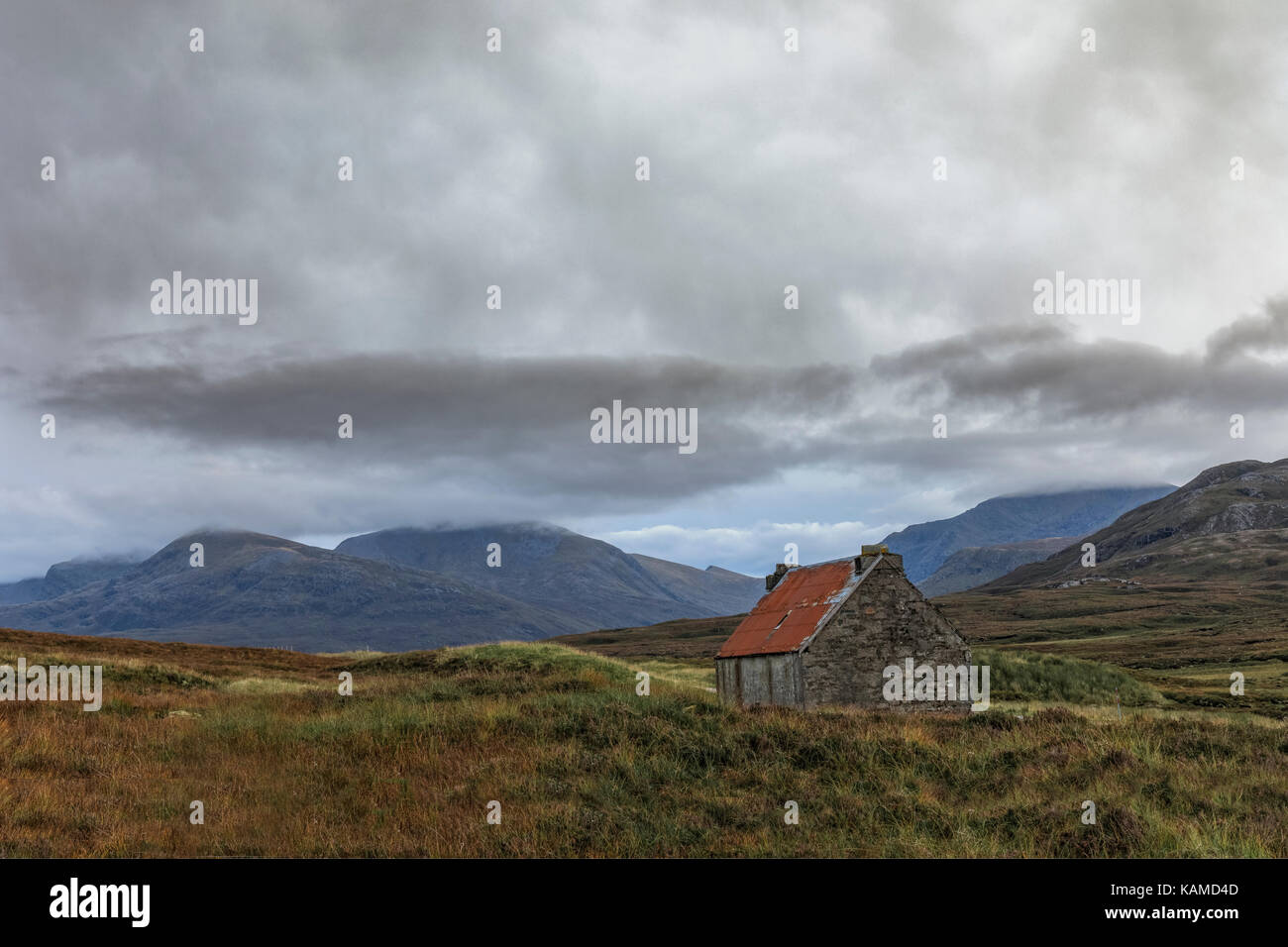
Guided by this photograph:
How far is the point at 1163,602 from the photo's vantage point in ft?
623

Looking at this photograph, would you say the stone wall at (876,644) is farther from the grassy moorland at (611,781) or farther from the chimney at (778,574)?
the chimney at (778,574)

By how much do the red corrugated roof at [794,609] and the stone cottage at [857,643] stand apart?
0.06 metres

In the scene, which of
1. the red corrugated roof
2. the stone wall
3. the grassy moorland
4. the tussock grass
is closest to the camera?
the grassy moorland

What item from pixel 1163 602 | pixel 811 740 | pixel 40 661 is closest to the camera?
pixel 811 740

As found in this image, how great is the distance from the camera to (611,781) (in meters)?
16.6

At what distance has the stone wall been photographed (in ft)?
119

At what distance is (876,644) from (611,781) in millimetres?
22845

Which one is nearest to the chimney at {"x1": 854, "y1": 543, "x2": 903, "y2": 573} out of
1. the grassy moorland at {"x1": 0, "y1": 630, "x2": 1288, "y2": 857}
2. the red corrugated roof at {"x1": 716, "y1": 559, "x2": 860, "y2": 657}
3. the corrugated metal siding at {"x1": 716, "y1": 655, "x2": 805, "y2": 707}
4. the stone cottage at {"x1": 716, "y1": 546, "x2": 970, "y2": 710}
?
the stone cottage at {"x1": 716, "y1": 546, "x2": 970, "y2": 710}

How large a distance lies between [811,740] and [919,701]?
19.2 meters

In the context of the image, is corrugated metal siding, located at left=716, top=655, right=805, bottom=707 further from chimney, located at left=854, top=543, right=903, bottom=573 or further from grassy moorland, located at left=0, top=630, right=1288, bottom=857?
A: grassy moorland, located at left=0, top=630, right=1288, bottom=857

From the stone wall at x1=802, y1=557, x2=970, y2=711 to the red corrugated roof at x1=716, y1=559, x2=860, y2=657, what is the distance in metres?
0.82

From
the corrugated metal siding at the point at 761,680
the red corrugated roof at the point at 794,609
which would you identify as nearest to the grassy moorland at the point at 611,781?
the corrugated metal siding at the point at 761,680
